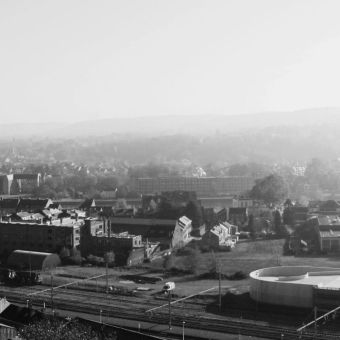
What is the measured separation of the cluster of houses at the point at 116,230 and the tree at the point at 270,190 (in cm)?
353

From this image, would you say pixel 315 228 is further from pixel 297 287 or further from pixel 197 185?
pixel 197 185

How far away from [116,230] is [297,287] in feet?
34.8

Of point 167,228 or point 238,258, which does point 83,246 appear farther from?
point 238,258

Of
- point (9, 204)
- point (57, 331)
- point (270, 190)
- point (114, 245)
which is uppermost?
point (270, 190)

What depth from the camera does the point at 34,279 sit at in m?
17.2

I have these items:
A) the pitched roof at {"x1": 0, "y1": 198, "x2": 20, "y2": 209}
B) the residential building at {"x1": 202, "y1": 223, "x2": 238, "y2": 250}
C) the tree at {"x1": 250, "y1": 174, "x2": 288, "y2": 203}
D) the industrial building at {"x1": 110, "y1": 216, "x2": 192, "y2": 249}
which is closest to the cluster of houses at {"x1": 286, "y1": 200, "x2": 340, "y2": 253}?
the tree at {"x1": 250, "y1": 174, "x2": 288, "y2": 203}

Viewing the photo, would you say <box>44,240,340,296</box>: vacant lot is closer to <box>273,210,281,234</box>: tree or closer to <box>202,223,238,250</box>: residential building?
<box>202,223,238,250</box>: residential building

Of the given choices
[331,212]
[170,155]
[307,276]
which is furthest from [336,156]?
[307,276]

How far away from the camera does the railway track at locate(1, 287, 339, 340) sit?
12.6 m

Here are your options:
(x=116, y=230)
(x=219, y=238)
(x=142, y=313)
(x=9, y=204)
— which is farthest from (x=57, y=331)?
(x=9, y=204)

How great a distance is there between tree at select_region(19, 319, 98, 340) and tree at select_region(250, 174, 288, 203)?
19.4 metres

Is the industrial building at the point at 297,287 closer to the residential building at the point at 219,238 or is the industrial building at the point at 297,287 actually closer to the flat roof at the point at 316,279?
the flat roof at the point at 316,279

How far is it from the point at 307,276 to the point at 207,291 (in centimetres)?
230

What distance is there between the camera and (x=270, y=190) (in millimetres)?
30062
